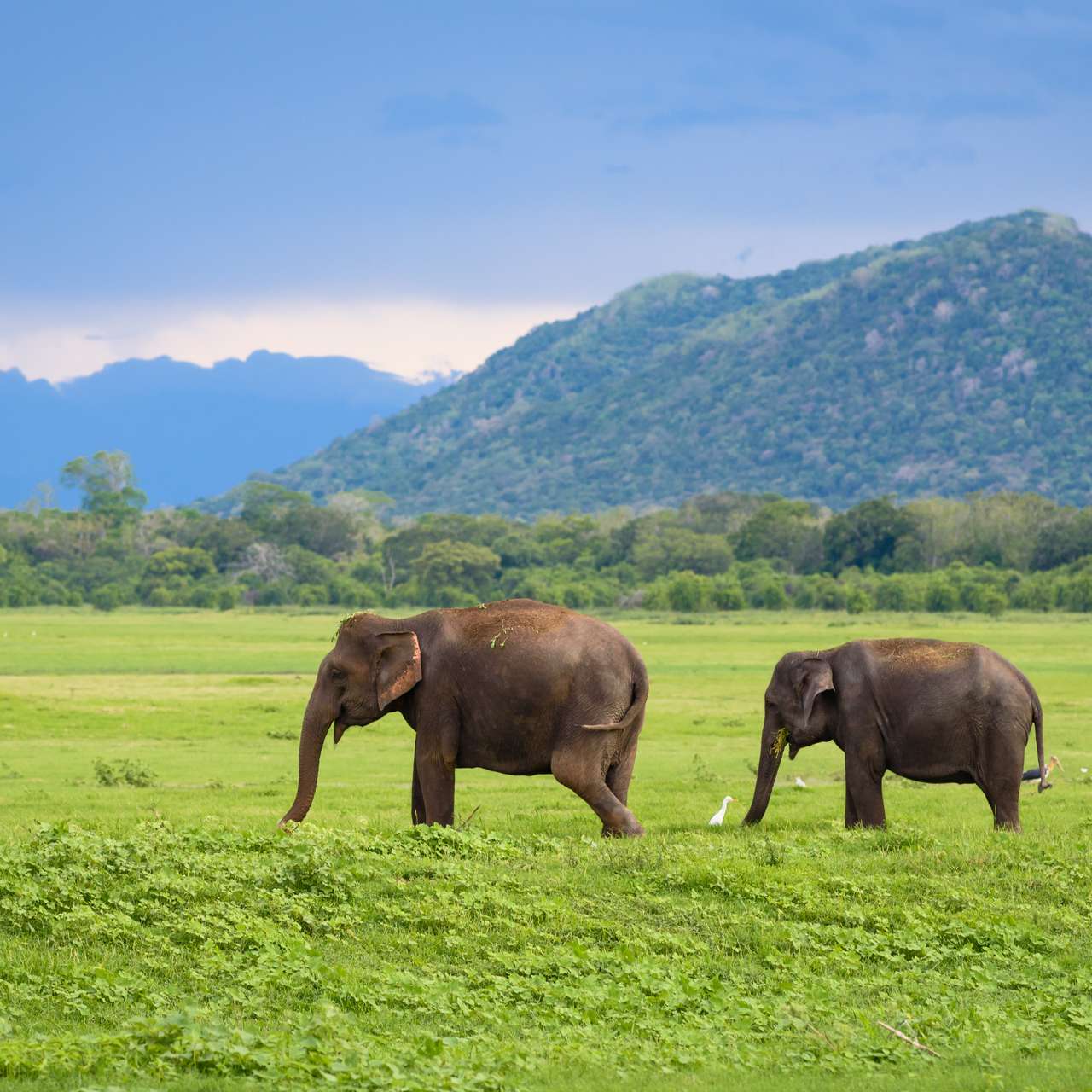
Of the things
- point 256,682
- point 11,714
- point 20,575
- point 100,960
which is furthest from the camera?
point 20,575

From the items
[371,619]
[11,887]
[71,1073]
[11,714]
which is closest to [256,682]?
[11,714]

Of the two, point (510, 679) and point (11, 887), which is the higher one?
point (510, 679)

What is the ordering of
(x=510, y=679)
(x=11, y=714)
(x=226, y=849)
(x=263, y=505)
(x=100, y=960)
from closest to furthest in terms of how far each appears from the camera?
(x=100, y=960), (x=226, y=849), (x=510, y=679), (x=11, y=714), (x=263, y=505)

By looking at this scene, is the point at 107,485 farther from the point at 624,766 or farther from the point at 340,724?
the point at 624,766

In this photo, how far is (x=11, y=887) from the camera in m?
11.5

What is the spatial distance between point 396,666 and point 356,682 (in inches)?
22.3

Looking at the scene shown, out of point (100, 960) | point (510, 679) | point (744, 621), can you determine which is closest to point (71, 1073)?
point (100, 960)

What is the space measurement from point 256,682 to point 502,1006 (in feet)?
117

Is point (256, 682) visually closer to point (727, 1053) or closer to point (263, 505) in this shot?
point (727, 1053)

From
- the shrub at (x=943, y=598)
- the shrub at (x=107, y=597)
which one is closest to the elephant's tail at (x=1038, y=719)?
the shrub at (x=943, y=598)

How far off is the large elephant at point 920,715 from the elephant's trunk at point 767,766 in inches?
15.8

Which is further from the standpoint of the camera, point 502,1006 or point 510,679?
point 510,679

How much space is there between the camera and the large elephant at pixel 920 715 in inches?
614

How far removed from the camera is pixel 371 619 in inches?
608
